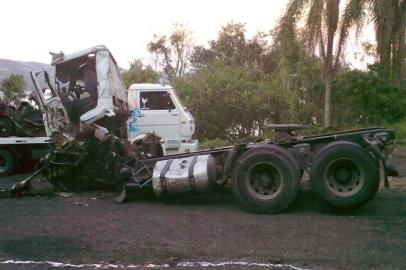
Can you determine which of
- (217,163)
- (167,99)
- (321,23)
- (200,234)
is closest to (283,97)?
(321,23)

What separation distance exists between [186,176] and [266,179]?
1204 millimetres

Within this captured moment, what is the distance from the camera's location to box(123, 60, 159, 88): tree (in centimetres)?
2771

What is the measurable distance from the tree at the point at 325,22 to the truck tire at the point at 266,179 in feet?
43.5

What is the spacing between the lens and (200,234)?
6781 millimetres

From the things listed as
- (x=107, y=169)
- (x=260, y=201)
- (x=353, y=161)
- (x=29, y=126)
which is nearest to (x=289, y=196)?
(x=260, y=201)

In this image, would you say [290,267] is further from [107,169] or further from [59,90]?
[59,90]

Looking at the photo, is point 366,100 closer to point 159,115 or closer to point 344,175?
point 159,115

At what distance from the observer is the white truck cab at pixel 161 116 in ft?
47.2

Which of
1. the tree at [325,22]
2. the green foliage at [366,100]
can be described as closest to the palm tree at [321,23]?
the tree at [325,22]

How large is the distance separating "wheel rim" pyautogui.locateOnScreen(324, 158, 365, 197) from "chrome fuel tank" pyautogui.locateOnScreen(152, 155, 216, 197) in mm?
1724

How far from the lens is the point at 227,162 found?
8391 millimetres

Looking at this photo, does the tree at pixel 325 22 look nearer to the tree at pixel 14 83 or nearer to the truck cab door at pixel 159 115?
the truck cab door at pixel 159 115

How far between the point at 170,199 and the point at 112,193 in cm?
140

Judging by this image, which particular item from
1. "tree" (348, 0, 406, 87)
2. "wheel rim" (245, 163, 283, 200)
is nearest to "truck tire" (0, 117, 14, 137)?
"wheel rim" (245, 163, 283, 200)
